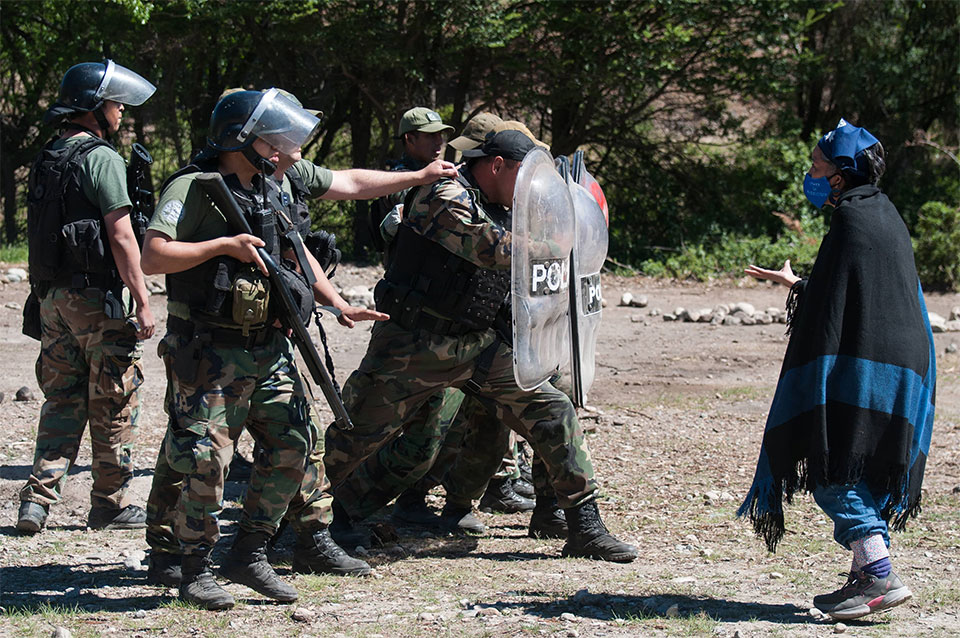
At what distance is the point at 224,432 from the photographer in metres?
4.04

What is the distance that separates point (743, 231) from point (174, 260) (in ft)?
45.6

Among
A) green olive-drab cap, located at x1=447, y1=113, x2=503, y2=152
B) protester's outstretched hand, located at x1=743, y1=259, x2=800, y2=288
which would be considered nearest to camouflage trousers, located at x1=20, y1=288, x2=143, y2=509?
green olive-drab cap, located at x1=447, y1=113, x2=503, y2=152

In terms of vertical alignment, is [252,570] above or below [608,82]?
below

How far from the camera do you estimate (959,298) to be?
14031 millimetres

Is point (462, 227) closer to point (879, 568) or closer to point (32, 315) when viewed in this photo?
point (879, 568)

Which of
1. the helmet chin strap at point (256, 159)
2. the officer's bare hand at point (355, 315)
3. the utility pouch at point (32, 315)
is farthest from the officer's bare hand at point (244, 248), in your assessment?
the utility pouch at point (32, 315)

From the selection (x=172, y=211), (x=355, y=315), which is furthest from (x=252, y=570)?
(x=172, y=211)

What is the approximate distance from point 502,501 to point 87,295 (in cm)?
236

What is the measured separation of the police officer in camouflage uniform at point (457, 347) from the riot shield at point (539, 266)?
18 centimetres

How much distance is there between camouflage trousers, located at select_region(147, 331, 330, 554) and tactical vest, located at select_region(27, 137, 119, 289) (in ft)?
3.48

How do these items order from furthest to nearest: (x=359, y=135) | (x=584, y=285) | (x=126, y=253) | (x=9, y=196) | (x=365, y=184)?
1. (x=359, y=135)
2. (x=9, y=196)
3. (x=584, y=285)
4. (x=126, y=253)
5. (x=365, y=184)

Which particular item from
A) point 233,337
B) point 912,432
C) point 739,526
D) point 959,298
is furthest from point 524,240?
point 959,298

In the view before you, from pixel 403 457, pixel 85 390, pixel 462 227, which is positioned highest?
pixel 462 227

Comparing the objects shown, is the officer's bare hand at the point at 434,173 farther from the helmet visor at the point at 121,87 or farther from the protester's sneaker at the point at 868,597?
the protester's sneaker at the point at 868,597
